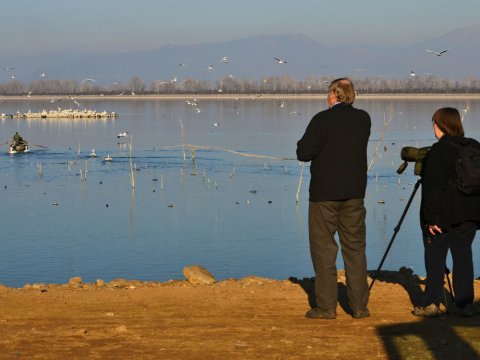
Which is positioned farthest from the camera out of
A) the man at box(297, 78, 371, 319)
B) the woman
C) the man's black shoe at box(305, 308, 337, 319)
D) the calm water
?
the calm water

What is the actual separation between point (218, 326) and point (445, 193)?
2.56m

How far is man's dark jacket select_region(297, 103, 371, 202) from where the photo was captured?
9.26 meters

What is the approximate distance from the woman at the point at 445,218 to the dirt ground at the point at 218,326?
0.27 metres

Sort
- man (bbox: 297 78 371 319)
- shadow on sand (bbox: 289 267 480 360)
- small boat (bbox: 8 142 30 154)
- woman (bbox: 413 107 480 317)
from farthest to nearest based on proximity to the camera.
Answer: small boat (bbox: 8 142 30 154) → woman (bbox: 413 107 480 317) → man (bbox: 297 78 371 319) → shadow on sand (bbox: 289 267 480 360)

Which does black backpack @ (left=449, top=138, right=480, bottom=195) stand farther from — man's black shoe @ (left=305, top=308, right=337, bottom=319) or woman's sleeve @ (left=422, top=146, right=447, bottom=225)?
man's black shoe @ (left=305, top=308, right=337, bottom=319)

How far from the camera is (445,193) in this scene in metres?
9.44

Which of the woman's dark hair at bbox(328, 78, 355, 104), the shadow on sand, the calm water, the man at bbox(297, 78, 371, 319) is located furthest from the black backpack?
the calm water

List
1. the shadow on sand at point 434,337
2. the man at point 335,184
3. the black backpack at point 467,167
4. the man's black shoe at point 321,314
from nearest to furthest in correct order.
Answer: the shadow on sand at point 434,337, the black backpack at point 467,167, the man at point 335,184, the man's black shoe at point 321,314

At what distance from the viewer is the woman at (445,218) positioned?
30.8 feet

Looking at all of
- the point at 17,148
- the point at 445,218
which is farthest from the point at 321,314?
the point at 17,148

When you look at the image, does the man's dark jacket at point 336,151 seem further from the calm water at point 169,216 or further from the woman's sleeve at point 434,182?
the calm water at point 169,216

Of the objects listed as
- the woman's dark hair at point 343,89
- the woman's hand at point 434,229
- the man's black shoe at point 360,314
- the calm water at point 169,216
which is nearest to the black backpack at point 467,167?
the woman's hand at point 434,229

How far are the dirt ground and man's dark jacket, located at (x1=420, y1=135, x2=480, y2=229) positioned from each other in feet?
3.41

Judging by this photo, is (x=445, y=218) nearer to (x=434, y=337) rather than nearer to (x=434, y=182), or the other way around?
(x=434, y=182)
